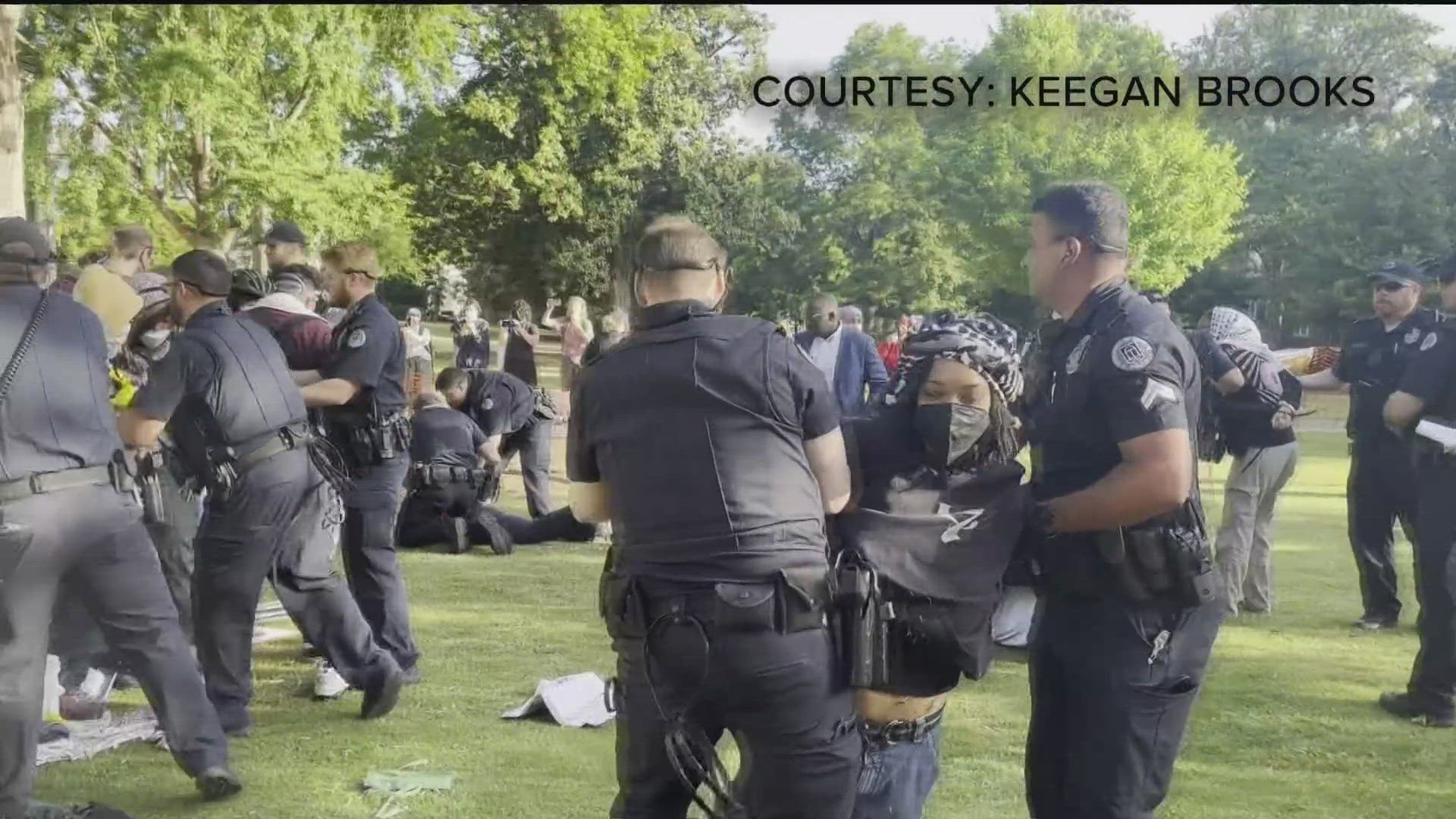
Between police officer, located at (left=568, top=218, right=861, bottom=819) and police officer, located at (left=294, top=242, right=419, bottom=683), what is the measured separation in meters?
2.74

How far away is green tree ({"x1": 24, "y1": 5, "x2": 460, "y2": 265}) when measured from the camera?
6.20m

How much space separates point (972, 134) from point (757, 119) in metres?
2.26

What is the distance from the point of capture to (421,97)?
696 centimetres

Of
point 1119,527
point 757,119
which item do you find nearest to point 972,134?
point 757,119

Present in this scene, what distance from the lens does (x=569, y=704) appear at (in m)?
4.86

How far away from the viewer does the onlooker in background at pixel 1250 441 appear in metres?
6.62

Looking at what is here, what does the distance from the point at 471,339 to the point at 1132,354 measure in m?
11.5

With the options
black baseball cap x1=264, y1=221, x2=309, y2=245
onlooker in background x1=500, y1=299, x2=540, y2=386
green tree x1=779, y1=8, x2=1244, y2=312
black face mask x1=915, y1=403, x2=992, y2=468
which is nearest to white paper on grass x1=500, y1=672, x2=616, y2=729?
black baseball cap x1=264, y1=221, x2=309, y2=245

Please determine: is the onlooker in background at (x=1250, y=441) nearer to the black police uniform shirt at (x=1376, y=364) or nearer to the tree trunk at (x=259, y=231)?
the black police uniform shirt at (x=1376, y=364)

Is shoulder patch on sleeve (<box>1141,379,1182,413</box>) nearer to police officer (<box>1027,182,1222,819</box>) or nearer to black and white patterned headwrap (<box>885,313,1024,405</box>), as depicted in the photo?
police officer (<box>1027,182,1222,819</box>)

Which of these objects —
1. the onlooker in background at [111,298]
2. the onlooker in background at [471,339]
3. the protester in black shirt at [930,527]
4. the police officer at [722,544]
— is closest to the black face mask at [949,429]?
the protester in black shirt at [930,527]

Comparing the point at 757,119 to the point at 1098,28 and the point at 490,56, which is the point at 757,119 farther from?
the point at 1098,28

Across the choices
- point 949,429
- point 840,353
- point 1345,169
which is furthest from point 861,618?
point 1345,169

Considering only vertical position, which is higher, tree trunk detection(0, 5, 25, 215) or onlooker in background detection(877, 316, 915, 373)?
tree trunk detection(0, 5, 25, 215)
